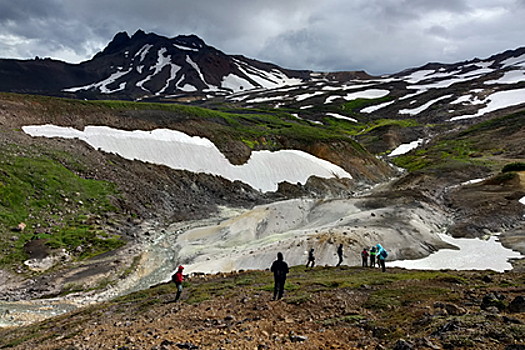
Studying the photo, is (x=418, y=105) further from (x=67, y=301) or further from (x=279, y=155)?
(x=67, y=301)

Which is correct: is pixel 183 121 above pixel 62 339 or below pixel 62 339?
above

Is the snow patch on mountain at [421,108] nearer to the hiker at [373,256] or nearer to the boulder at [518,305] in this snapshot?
the hiker at [373,256]

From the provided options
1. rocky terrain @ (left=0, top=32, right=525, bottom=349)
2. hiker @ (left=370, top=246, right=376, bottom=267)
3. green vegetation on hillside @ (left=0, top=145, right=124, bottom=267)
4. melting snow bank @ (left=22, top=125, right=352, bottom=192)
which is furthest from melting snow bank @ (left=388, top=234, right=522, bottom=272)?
melting snow bank @ (left=22, top=125, right=352, bottom=192)

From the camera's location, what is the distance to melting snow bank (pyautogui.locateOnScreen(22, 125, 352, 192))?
156 feet

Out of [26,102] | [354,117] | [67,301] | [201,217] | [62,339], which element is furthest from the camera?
[354,117]

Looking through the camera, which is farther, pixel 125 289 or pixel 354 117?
pixel 354 117

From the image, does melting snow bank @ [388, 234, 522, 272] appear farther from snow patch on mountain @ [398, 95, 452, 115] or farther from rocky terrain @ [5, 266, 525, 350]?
snow patch on mountain @ [398, 95, 452, 115]

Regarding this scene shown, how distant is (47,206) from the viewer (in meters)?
31.6

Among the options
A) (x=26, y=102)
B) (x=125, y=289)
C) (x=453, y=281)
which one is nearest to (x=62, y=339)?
(x=125, y=289)

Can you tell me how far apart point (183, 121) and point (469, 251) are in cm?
4958

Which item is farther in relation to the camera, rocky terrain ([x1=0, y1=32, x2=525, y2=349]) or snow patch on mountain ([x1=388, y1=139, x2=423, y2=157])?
snow patch on mountain ([x1=388, y1=139, x2=423, y2=157])

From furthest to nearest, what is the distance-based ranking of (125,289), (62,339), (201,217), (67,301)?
(201,217) < (125,289) < (67,301) < (62,339)

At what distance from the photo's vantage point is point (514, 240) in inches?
1145

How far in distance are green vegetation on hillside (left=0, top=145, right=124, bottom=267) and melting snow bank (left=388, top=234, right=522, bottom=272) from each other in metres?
27.1
